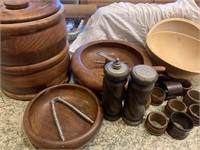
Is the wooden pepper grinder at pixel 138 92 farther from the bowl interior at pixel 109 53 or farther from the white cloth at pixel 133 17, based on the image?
the white cloth at pixel 133 17

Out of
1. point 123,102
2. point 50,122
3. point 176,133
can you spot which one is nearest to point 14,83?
point 50,122

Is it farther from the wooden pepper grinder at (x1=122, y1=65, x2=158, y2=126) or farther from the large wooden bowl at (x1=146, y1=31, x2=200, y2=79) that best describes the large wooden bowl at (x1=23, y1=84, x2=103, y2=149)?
the large wooden bowl at (x1=146, y1=31, x2=200, y2=79)

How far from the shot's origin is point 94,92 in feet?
1.88

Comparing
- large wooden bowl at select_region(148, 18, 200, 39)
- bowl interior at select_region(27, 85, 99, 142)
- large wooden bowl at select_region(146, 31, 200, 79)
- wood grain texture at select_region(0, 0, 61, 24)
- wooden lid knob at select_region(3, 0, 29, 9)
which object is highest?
wooden lid knob at select_region(3, 0, 29, 9)

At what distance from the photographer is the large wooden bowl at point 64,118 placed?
43 centimetres

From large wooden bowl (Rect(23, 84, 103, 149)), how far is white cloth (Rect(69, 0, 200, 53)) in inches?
9.8

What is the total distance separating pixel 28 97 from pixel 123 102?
0.30m

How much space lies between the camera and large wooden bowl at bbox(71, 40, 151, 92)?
563 mm

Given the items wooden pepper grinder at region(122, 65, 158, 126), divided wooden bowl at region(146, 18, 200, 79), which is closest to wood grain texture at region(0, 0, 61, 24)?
wooden pepper grinder at region(122, 65, 158, 126)

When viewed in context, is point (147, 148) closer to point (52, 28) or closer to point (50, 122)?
point (50, 122)

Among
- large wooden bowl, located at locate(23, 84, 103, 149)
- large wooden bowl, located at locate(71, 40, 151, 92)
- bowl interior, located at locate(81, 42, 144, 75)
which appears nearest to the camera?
large wooden bowl, located at locate(23, 84, 103, 149)

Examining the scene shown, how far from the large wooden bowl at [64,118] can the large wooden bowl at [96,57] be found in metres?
0.04

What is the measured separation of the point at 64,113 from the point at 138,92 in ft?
0.74

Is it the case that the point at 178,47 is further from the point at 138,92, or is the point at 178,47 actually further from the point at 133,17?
the point at 138,92
